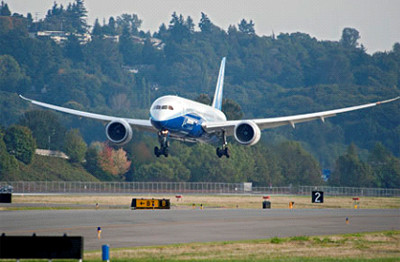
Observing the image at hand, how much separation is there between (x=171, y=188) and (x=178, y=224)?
64105mm

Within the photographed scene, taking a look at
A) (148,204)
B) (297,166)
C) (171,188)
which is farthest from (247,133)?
(297,166)

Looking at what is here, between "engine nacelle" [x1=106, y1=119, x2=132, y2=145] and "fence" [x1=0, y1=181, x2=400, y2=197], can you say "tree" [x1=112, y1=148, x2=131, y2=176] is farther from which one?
"engine nacelle" [x1=106, y1=119, x2=132, y2=145]

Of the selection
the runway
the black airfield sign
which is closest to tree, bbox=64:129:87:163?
the black airfield sign

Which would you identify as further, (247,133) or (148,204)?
(247,133)

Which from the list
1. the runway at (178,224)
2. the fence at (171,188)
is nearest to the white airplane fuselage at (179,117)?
the runway at (178,224)

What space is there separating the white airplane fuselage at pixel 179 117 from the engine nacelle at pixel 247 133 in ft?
9.56

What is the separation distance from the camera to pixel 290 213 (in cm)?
6069

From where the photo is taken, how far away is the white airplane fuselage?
65812mm

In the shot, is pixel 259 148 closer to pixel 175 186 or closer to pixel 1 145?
pixel 175 186

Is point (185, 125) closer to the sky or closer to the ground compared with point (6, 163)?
closer to the sky

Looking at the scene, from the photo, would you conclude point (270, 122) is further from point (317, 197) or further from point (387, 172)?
point (387, 172)

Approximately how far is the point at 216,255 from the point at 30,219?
19110 mm

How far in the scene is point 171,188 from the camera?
111750 millimetres

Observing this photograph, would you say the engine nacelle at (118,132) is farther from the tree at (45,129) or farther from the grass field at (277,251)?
the tree at (45,129)
